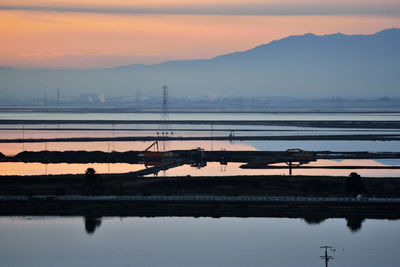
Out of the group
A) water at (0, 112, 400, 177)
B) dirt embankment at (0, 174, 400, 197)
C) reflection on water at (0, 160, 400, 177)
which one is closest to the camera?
dirt embankment at (0, 174, 400, 197)

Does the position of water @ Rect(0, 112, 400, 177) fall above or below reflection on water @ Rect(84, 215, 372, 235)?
above

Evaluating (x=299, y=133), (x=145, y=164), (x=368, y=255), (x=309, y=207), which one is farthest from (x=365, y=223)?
(x=299, y=133)

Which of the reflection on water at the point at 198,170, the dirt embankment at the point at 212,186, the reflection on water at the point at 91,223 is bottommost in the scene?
the reflection on water at the point at 91,223

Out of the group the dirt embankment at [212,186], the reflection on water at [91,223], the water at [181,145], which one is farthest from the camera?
the water at [181,145]

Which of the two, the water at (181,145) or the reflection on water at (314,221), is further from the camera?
the water at (181,145)

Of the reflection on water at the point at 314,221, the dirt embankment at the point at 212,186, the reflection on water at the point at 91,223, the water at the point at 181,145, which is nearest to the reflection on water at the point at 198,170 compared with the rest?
the water at the point at 181,145

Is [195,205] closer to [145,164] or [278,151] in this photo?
[145,164]

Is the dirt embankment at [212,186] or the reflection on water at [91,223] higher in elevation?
the dirt embankment at [212,186]

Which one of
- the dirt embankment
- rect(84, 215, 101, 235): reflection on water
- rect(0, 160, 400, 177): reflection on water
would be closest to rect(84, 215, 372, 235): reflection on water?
rect(84, 215, 101, 235): reflection on water

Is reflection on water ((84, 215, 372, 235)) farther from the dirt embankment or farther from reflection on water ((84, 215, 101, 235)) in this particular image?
the dirt embankment

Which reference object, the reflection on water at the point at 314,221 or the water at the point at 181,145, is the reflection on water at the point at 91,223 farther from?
the water at the point at 181,145

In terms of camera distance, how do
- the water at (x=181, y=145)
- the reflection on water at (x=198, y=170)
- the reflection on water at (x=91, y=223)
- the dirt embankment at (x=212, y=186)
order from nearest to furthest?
the reflection on water at (x=91, y=223), the dirt embankment at (x=212, y=186), the reflection on water at (x=198, y=170), the water at (x=181, y=145)
